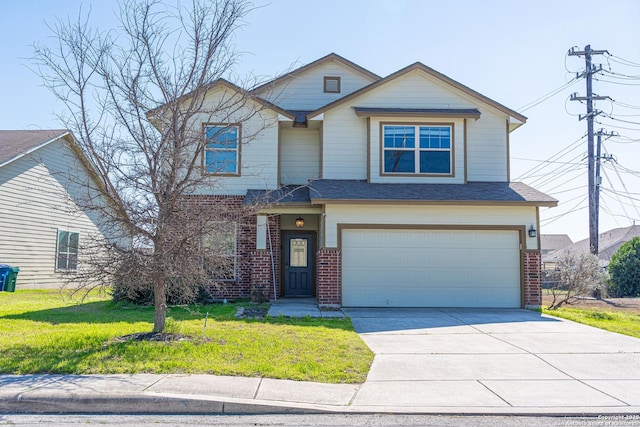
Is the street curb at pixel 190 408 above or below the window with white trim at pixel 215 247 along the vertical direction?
below

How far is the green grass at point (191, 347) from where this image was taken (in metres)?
6.87

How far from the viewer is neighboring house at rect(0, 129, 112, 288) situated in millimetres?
17188

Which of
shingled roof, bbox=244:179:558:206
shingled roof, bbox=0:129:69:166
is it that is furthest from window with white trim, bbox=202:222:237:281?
shingled roof, bbox=0:129:69:166

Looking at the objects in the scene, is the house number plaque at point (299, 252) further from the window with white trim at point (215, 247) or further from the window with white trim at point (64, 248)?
the window with white trim at point (64, 248)

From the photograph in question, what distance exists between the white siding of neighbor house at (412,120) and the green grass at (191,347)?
18.4 feet

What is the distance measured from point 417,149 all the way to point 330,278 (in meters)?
4.70

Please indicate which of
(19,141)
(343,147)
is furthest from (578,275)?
(19,141)

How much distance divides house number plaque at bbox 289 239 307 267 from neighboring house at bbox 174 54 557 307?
31 millimetres

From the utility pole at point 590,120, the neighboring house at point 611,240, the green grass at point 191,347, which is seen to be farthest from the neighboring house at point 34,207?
the neighboring house at point 611,240

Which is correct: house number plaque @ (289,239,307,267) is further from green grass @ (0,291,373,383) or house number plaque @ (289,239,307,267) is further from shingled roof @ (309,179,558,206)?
green grass @ (0,291,373,383)

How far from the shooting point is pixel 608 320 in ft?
41.3

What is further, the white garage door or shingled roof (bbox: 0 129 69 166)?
shingled roof (bbox: 0 129 69 166)

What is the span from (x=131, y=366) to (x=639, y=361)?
7.42 m

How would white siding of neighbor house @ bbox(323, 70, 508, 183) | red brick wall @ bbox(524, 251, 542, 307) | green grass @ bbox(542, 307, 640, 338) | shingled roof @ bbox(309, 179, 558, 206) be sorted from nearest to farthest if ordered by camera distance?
1. green grass @ bbox(542, 307, 640, 338)
2. shingled roof @ bbox(309, 179, 558, 206)
3. red brick wall @ bbox(524, 251, 542, 307)
4. white siding of neighbor house @ bbox(323, 70, 508, 183)
